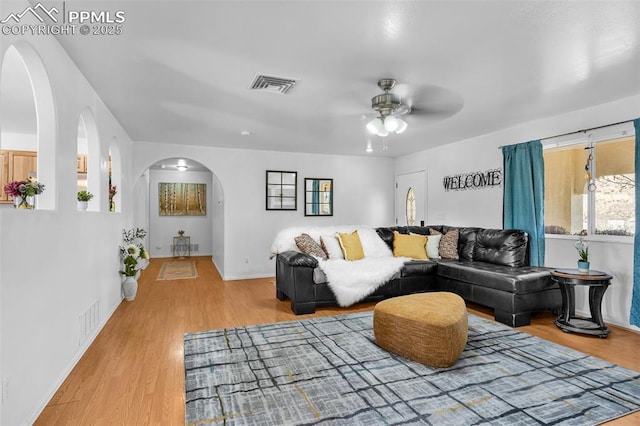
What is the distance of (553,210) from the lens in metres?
4.36

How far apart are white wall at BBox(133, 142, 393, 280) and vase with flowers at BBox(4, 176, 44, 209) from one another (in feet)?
12.5

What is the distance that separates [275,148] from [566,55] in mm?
4549

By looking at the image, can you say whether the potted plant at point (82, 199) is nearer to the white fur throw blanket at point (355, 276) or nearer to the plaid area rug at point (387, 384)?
the plaid area rug at point (387, 384)

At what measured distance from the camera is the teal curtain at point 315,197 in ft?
22.5

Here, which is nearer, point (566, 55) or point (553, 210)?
point (566, 55)

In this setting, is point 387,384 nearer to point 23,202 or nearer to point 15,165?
point 23,202

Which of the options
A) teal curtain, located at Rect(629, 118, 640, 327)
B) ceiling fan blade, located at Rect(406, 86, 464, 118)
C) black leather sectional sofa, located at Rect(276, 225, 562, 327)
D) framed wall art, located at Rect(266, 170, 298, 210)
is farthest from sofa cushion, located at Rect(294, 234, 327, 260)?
teal curtain, located at Rect(629, 118, 640, 327)

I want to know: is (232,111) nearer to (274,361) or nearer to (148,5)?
(148,5)

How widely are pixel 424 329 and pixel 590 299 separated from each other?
6.77 ft

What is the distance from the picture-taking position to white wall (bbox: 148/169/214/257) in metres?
9.12

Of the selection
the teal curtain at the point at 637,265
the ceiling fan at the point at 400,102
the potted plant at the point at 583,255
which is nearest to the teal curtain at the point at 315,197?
the ceiling fan at the point at 400,102

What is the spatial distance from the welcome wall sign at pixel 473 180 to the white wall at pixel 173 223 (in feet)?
20.9

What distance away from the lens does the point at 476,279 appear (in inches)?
161

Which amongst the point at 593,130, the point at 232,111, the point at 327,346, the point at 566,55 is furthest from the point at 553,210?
the point at 232,111
